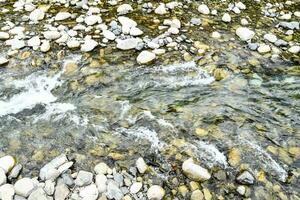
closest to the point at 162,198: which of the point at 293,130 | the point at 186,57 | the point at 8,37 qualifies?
the point at 293,130

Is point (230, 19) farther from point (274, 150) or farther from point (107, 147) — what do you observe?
point (107, 147)

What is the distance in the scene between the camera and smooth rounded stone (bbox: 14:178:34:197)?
4047 mm

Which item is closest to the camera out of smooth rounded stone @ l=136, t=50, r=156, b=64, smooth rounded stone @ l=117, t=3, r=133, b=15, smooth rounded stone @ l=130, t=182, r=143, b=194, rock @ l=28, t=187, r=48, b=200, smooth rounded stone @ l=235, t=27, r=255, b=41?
rock @ l=28, t=187, r=48, b=200

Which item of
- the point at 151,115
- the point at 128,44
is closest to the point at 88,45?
the point at 128,44

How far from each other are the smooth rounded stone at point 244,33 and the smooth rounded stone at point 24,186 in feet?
14.0

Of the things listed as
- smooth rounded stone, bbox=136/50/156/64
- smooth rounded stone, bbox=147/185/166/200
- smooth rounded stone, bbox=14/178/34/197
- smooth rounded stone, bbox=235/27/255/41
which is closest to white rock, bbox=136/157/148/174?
smooth rounded stone, bbox=147/185/166/200

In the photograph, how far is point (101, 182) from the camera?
165 inches

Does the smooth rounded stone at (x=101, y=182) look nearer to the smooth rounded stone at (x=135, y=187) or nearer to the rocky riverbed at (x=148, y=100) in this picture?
the rocky riverbed at (x=148, y=100)

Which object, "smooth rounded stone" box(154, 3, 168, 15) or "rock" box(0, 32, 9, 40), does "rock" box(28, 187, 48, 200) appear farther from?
"smooth rounded stone" box(154, 3, 168, 15)

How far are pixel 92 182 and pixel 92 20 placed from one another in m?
3.34

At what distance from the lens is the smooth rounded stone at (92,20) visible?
656cm

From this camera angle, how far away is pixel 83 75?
222 inches

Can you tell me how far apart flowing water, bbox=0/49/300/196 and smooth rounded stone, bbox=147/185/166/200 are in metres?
0.28

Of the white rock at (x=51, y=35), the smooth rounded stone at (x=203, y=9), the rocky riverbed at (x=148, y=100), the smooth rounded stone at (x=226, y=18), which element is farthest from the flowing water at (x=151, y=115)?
the smooth rounded stone at (x=203, y=9)
